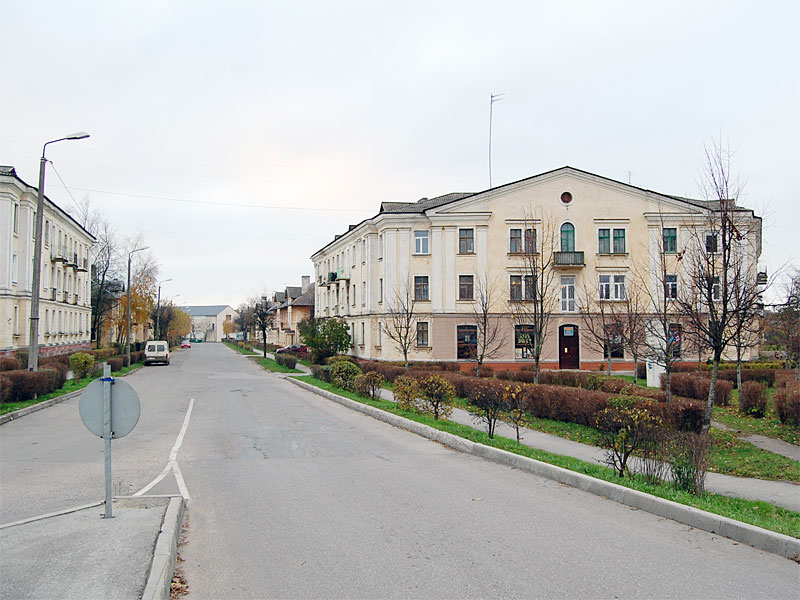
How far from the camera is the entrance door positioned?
41.2 meters

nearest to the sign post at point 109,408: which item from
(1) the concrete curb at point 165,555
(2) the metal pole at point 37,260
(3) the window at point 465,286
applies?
(1) the concrete curb at point 165,555

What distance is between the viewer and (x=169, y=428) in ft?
52.5

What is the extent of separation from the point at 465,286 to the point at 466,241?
281 cm

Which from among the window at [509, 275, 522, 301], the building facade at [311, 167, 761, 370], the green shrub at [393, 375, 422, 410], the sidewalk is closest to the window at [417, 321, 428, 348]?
the building facade at [311, 167, 761, 370]

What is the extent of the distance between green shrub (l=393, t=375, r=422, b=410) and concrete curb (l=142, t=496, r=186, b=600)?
34.2 feet

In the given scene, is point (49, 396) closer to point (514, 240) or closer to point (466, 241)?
point (466, 241)

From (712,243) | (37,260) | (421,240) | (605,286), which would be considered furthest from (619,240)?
(37,260)

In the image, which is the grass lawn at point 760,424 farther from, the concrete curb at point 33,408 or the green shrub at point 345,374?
the concrete curb at point 33,408

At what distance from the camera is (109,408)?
6633mm

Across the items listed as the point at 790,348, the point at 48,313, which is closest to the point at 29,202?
the point at 48,313

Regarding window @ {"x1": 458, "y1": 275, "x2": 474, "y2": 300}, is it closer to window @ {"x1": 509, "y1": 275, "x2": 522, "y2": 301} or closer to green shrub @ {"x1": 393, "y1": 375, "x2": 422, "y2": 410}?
window @ {"x1": 509, "y1": 275, "x2": 522, "y2": 301}

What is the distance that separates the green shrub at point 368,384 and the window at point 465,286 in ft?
60.7

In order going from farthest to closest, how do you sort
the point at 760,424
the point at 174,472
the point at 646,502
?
the point at 760,424
the point at 174,472
the point at 646,502

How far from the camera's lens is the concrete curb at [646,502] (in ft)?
20.2
